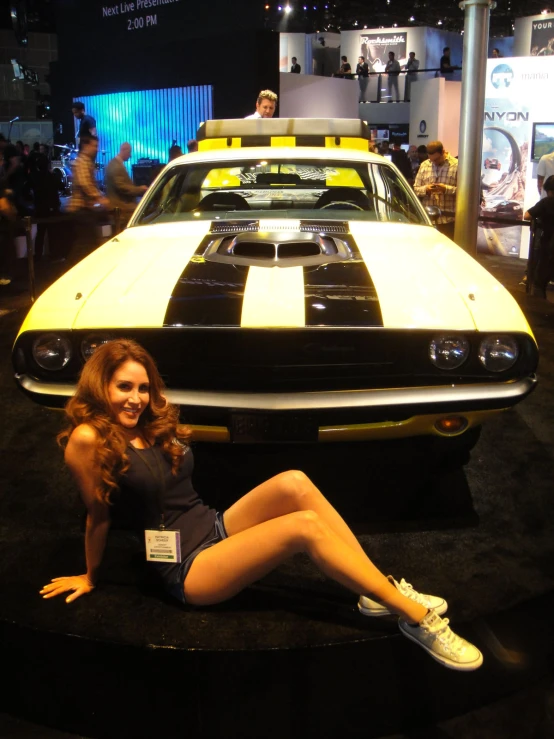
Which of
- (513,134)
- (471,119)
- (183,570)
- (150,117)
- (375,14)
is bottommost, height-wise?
(183,570)

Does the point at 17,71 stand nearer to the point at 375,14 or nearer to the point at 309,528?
the point at 375,14

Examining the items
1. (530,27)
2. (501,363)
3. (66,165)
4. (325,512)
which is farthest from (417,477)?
(66,165)

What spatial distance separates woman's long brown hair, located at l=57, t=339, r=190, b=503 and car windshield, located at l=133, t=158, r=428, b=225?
5.60 ft

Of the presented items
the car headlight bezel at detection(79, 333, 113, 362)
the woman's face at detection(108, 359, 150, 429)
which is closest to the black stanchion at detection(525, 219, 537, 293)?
the car headlight bezel at detection(79, 333, 113, 362)

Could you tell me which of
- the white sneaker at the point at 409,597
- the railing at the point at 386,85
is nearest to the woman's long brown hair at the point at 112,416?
the white sneaker at the point at 409,597

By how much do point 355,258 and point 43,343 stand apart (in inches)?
47.8

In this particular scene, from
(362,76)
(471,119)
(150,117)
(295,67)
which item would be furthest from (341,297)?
(362,76)

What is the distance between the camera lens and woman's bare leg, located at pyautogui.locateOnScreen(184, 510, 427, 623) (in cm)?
201

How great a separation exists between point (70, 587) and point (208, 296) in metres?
1.04

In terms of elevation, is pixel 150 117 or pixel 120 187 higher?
pixel 150 117

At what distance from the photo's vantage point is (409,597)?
2.15 m

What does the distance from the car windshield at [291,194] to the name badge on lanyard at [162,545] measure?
1.97 m

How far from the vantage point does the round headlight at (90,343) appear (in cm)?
252

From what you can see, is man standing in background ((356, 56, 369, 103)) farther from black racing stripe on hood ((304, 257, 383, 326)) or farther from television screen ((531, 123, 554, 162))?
black racing stripe on hood ((304, 257, 383, 326))
